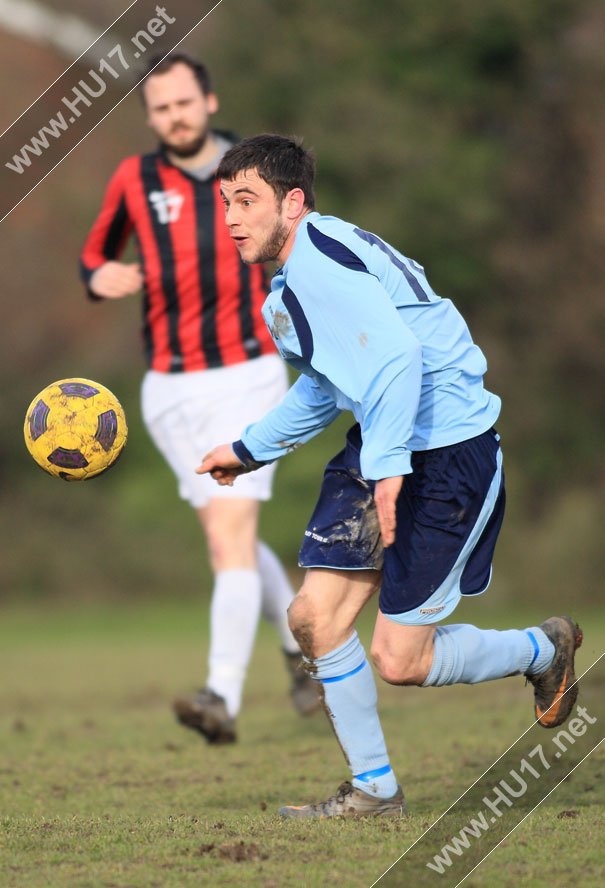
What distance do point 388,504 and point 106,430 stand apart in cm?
120

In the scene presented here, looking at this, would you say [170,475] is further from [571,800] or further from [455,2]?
[571,800]

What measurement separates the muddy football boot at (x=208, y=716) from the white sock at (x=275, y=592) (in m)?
0.69

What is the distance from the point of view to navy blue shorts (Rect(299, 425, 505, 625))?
4.00 m

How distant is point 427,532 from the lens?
4.01m

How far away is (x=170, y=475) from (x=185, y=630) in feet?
19.3

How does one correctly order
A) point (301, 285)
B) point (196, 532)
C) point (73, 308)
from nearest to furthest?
1. point (301, 285)
2. point (196, 532)
3. point (73, 308)

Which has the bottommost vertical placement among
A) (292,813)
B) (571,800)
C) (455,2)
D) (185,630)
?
(185,630)

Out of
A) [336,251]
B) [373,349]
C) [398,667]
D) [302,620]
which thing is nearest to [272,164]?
[336,251]

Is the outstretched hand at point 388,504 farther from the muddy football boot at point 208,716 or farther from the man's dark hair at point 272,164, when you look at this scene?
the muddy football boot at point 208,716

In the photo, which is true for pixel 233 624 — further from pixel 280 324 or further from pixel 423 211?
pixel 423 211

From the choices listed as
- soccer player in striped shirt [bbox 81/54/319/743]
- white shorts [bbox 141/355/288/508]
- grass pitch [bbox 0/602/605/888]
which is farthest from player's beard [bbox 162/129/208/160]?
grass pitch [bbox 0/602/605/888]

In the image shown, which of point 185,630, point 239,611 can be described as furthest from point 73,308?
point 239,611

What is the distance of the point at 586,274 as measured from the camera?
2070 centimetres

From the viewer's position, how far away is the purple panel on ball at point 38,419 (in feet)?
14.5
